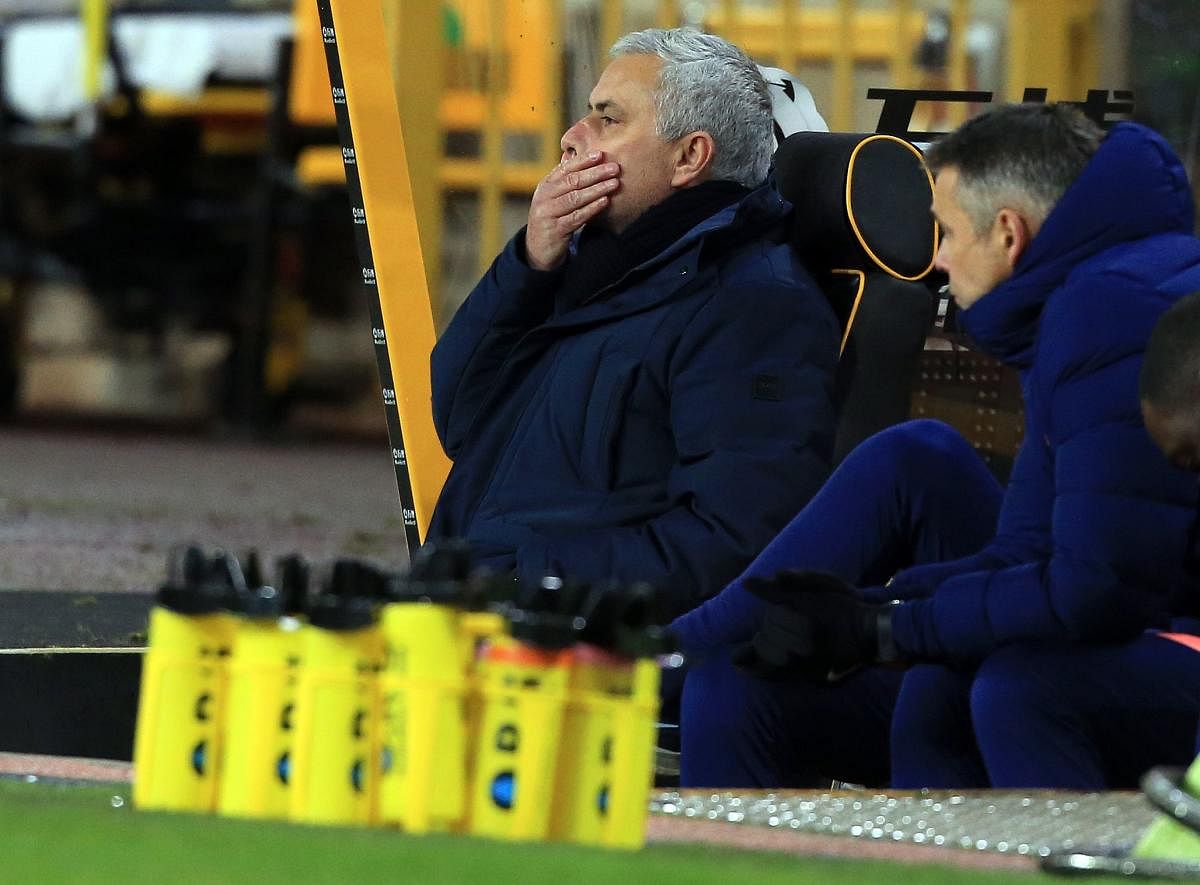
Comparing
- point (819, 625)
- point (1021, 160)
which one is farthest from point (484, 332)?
point (1021, 160)

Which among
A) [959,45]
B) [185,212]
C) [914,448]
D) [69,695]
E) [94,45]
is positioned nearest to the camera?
[914,448]

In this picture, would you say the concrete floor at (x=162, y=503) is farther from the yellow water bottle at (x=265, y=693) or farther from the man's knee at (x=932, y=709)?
the yellow water bottle at (x=265, y=693)

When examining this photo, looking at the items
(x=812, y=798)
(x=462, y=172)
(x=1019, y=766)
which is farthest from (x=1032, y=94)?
(x=812, y=798)

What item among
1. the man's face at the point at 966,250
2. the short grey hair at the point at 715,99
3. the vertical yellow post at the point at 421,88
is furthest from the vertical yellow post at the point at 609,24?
the man's face at the point at 966,250

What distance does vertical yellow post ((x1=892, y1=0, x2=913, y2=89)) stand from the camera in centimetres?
467

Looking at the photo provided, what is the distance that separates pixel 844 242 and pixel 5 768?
63.8 inches

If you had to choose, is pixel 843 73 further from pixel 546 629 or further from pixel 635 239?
pixel 546 629

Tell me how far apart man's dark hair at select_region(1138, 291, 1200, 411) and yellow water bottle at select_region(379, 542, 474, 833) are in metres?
0.87

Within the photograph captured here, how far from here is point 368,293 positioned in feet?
12.6

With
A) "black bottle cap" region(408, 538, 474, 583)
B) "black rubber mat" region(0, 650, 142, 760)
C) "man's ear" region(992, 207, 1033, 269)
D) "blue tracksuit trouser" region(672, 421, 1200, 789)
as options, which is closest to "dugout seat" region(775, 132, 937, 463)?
"blue tracksuit trouser" region(672, 421, 1200, 789)

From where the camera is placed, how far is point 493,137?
4.28 meters

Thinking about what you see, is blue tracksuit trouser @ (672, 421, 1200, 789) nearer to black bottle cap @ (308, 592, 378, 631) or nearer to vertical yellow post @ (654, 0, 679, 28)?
black bottle cap @ (308, 592, 378, 631)

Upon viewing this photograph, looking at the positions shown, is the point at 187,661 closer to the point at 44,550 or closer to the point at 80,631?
the point at 80,631

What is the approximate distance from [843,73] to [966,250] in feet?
5.68
